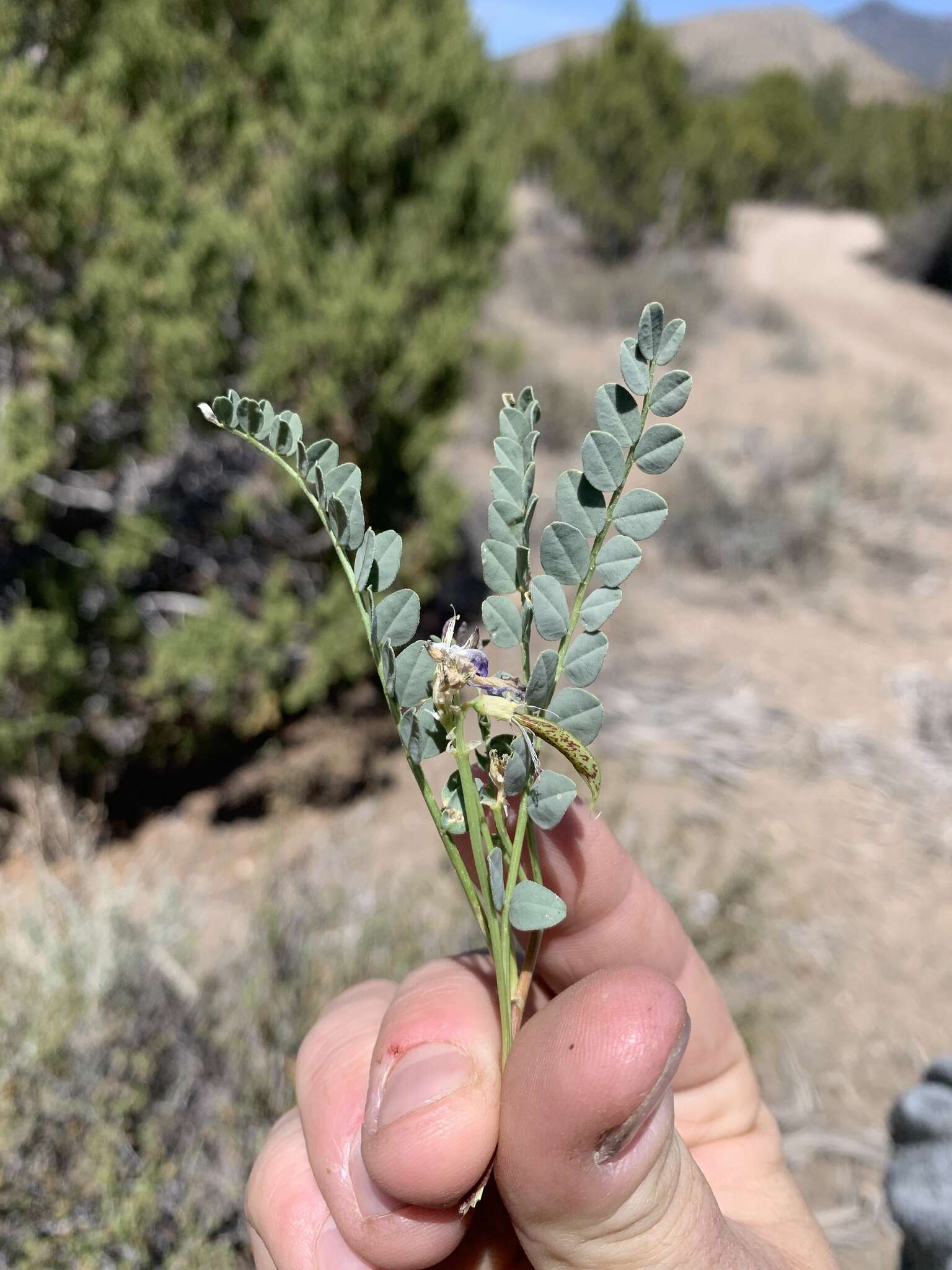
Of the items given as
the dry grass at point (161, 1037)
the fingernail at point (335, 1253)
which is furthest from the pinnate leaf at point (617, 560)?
the dry grass at point (161, 1037)

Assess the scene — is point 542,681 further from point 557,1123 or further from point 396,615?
point 557,1123

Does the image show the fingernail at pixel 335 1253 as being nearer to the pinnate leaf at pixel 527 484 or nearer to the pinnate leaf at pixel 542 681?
the pinnate leaf at pixel 542 681

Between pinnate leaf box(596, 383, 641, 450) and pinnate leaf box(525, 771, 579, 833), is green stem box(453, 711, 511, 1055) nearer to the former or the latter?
pinnate leaf box(525, 771, 579, 833)

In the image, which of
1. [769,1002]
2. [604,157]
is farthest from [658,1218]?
[604,157]

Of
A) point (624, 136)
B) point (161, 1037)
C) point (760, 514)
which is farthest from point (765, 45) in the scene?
point (161, 1037)

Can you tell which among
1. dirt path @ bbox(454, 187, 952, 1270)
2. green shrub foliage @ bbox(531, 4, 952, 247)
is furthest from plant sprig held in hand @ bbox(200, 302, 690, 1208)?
green shrub foliage @ bbox(531, 4, 952, 247)

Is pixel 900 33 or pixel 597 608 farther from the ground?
pixel 900 33
